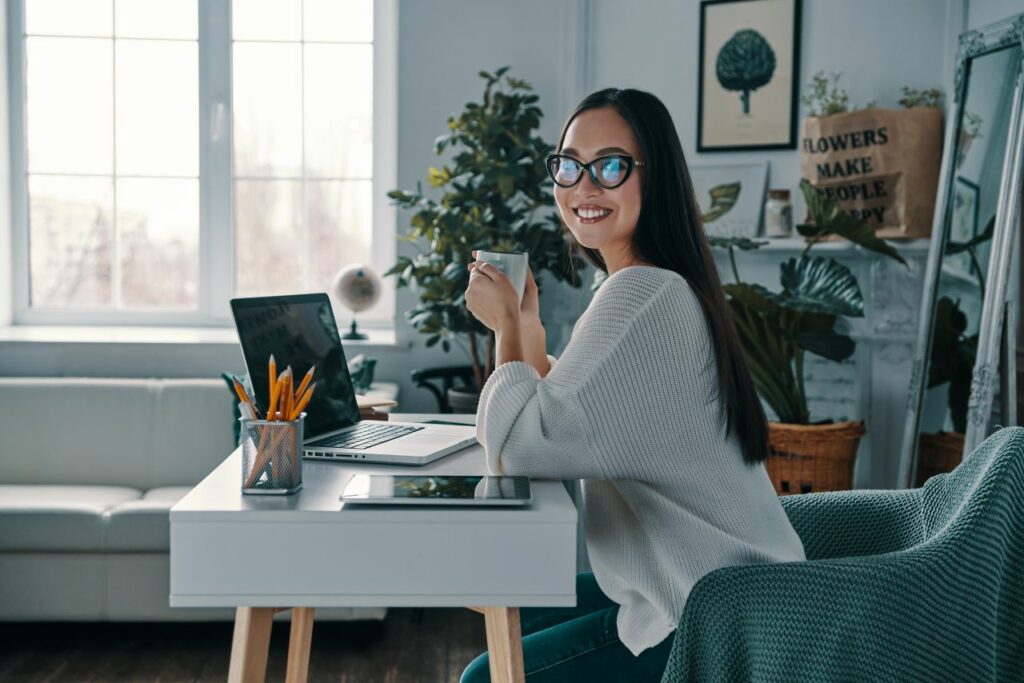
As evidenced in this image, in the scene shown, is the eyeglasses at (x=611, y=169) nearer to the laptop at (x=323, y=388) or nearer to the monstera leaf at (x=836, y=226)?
the laptop at (x=323, y=388)

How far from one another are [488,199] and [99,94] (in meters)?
1.79

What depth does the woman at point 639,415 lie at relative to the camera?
1.33 metres

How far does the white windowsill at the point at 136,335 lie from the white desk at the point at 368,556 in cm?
278

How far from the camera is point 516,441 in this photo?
1329 millimetres

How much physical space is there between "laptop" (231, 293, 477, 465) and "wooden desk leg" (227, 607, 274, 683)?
23cm

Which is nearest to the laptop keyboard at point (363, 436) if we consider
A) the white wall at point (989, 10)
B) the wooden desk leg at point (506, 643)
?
the wooden desk leg at point (506, 643)

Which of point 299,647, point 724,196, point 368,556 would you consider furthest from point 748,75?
point 368,556

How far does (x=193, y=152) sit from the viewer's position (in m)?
4.27

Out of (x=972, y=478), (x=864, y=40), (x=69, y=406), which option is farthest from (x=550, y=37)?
(x=972, y=478)

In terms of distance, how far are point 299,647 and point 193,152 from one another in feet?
9.62

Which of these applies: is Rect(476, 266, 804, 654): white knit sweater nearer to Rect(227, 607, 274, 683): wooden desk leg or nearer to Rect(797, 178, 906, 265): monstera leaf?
Rect(227, 607, 274, 683): wooden desk leg

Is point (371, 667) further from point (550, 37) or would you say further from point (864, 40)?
point (864, 40)

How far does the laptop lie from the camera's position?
1.53 meters

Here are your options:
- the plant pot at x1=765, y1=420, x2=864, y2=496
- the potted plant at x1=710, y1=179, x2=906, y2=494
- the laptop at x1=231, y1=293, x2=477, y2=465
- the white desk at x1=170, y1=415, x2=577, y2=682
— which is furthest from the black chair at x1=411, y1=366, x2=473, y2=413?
the white desk at x1=170, y1=415, x2=577, y2=682
